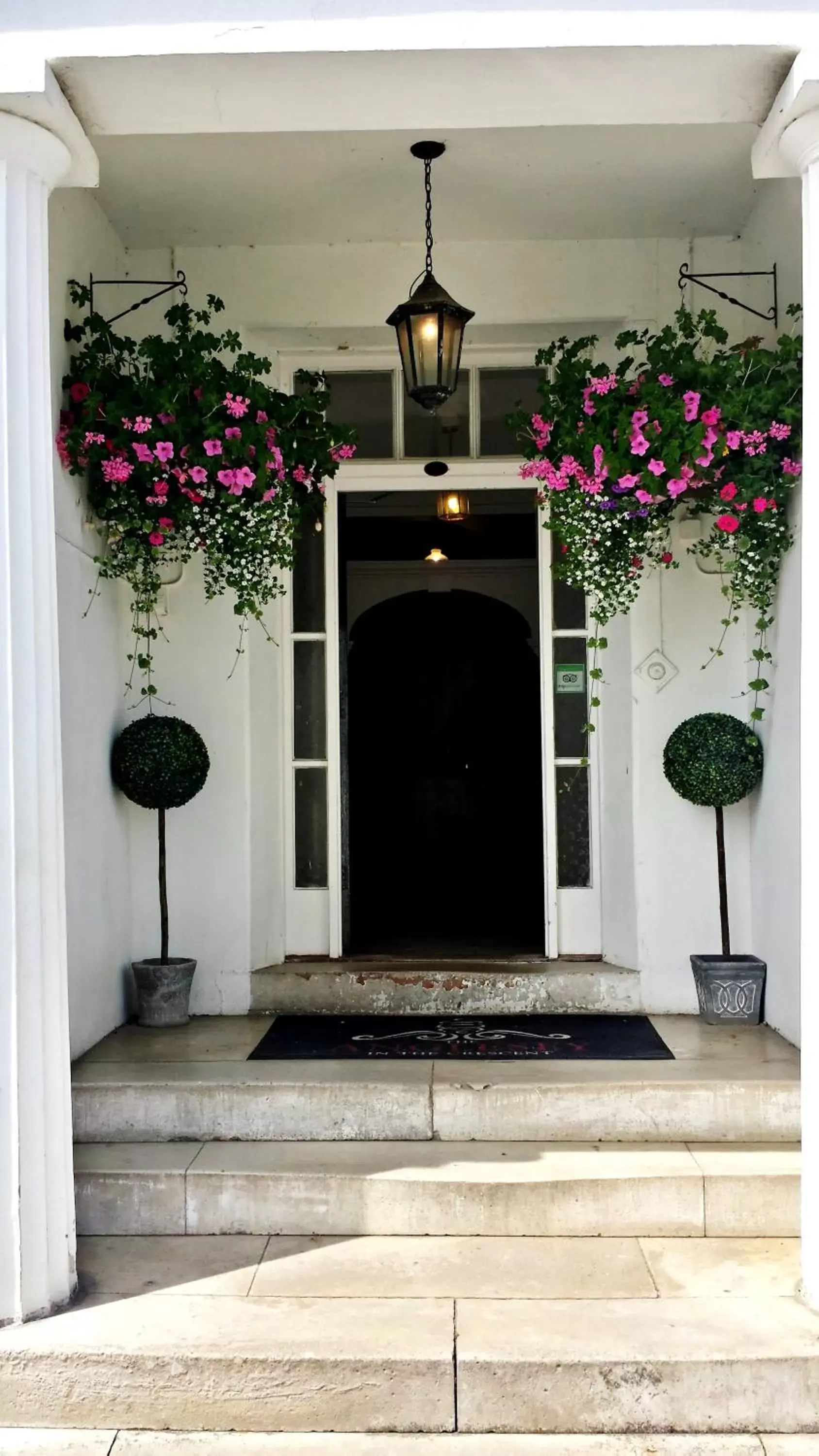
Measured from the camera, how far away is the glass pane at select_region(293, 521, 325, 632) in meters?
5.98

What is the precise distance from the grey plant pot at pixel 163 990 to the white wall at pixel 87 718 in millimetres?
107

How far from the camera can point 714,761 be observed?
5.08 meters

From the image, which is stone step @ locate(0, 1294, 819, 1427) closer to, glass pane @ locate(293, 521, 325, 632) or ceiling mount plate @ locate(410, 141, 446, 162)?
glass pane @ locate(293, 521, 325, 632)

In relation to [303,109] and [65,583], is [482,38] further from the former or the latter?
[65,583]

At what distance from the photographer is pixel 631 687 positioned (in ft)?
18.2

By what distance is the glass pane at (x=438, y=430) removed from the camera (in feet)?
19.4

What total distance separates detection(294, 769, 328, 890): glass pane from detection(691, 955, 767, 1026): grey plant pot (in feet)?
5.82

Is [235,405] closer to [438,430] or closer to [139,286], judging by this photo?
[139,286]

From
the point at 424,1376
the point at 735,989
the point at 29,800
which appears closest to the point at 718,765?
the point at 735,989

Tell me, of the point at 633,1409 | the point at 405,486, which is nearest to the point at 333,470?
the point at 405,486

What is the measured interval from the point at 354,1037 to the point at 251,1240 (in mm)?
1207

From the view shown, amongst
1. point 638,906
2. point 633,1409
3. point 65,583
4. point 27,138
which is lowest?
point 633,1409

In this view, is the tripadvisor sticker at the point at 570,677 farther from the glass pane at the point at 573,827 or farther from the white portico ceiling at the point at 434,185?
the white portico ceiling at the point at 434,185

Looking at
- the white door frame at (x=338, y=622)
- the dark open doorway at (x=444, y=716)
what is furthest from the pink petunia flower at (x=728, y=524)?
the dark open doorway at (x=444, y=716)
